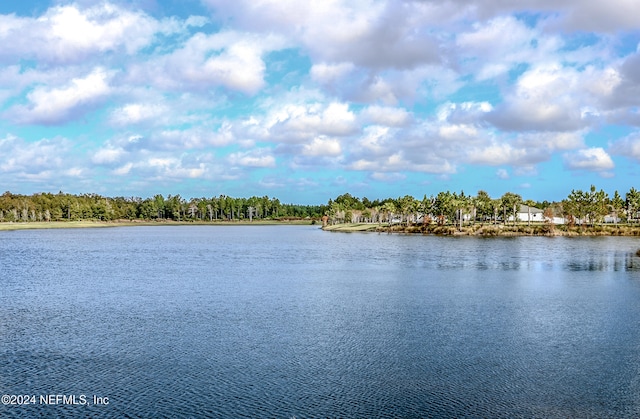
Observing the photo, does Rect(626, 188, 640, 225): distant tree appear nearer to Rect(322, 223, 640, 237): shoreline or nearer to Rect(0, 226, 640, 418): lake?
Rect(322, 223, 640, 237): shoreline

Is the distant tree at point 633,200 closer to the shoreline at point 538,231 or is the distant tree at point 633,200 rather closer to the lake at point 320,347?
the shoreline at point 538,231

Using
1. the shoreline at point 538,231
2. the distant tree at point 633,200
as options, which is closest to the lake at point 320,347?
the shoreline at point 538,231

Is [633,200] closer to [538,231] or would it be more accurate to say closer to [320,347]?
[538,231]

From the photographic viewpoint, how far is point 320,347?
2870cm

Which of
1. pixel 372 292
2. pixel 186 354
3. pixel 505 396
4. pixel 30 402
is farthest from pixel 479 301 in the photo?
pixel 30 402

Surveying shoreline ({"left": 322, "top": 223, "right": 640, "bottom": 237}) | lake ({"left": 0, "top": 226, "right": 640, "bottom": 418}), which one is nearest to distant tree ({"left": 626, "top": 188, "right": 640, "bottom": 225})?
shoreline ({"left": 322, "top": 223, "right": 640, "bottom": 237})

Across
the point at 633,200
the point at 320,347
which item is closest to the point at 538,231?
the point at 633,200

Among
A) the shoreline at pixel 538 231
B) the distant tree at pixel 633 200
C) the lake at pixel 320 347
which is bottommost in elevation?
the lake at pixel 320 347

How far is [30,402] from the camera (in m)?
21.0

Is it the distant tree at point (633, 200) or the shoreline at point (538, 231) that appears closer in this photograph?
the shoreline at point (538, 231)

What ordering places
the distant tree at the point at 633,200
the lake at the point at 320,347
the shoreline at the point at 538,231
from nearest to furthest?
the lake at the point at 320,347
the shoreline at the point at 538,231
the distant tree at the point at 633,200

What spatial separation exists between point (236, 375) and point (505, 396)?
38.4ft

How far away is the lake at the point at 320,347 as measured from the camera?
831 inches

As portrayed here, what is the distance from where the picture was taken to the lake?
21109 mm
